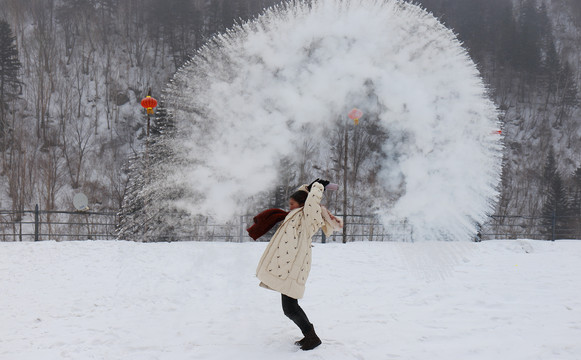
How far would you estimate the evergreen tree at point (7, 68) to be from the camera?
34.3m

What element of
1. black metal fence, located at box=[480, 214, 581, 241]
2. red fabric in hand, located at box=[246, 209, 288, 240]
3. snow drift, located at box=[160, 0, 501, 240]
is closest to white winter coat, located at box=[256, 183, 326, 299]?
red fabric in hand, located at box=[246, 209, 288, 240]

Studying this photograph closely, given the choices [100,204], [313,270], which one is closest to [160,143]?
[313,270]

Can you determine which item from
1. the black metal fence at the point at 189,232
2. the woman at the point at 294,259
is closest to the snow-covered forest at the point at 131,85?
the black metal fence at the point at 189,232

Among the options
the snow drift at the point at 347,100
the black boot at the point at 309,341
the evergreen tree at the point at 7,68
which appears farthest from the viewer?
the evergreen tree at the point at 7,68

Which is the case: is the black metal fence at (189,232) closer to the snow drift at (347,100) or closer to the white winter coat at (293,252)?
the snow drift at (347,100)

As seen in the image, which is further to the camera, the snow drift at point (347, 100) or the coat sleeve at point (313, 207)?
the snow drift at point (347, 100)

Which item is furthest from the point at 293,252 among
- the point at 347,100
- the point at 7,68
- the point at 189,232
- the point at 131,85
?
the point at 7,68

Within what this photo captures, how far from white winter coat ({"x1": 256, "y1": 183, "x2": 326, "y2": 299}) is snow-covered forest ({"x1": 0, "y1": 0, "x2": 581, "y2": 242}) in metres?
18.1

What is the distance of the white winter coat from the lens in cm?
375

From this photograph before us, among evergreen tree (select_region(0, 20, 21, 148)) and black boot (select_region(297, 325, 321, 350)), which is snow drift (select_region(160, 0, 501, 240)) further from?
evergreen tree (select_region(0, 20, 21, 148))

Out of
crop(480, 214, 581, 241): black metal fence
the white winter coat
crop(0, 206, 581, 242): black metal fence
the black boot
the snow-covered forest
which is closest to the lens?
the white winter coat

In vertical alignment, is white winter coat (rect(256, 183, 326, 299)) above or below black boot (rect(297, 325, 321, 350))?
above

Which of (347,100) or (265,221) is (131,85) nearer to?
(347,100)

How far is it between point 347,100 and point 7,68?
3753 cm
